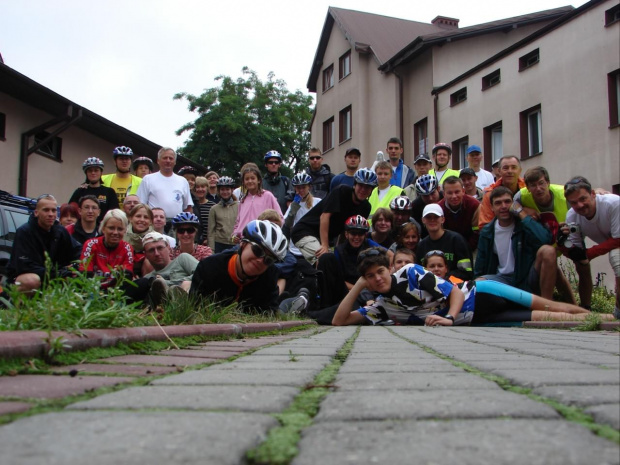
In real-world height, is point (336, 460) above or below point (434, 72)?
below

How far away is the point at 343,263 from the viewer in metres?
8.29

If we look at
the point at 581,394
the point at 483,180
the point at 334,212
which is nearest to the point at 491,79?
the point at 483,180

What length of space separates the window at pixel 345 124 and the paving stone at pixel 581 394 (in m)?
29.6

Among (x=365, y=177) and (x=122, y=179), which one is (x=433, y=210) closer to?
(x=365, y=177)

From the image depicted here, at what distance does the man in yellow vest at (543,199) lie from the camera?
7387 mm

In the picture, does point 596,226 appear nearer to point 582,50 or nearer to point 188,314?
point 188,314

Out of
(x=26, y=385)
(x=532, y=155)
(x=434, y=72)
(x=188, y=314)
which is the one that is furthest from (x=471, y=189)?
(x=434, y=72)

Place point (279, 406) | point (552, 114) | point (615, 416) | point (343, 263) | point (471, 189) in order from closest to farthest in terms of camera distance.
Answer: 1. point (615, 416)
2. point (279, 406)
3. point (343, 263)
4. point (471, 189)
5. point (552, 114)

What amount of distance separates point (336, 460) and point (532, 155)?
733 inches

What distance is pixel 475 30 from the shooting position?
24.8 metres

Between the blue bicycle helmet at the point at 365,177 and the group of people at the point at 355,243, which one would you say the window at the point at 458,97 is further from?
the blue bicycle helmet at the point at 365,177

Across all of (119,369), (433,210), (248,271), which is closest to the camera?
(119,369)

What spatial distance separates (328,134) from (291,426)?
106 ft

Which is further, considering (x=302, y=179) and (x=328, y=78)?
(x=328, y=78)
